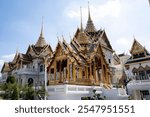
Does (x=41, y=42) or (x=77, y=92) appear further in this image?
(x=41, y=42)

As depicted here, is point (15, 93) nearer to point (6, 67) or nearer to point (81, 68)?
point (81, 68)

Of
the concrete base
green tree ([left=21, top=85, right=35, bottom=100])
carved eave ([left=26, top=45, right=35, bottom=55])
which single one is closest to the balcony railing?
carved eave ([left=26, top=45, right=35, bottom=55])

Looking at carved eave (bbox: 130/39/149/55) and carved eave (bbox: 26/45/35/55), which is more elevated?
carved eave (bbox: 26/45/35/55)

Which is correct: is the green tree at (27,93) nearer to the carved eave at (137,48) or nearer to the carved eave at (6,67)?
the carved eave at (137,48)

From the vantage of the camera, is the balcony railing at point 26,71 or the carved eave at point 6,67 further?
the carved eave at point 6,67

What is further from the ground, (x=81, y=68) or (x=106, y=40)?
(x=106, y=40)

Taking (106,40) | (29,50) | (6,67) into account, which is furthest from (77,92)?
(6,67)

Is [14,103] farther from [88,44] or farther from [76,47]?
[88,44]

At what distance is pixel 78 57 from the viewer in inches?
503

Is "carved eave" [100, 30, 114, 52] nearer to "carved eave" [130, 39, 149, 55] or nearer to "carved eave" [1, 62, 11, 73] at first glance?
"carved eave" [130, 39, 149, 55]

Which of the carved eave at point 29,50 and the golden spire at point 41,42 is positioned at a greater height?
the golden spire at point 41,42

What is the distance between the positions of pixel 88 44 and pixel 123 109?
40.9ft

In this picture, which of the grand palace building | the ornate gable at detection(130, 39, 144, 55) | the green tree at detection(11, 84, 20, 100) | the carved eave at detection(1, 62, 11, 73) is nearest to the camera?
the green tree at detection(11, 84, 20, 100)

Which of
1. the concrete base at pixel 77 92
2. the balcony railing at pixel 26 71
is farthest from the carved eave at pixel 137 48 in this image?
the balcony railing at pixel 26 71
